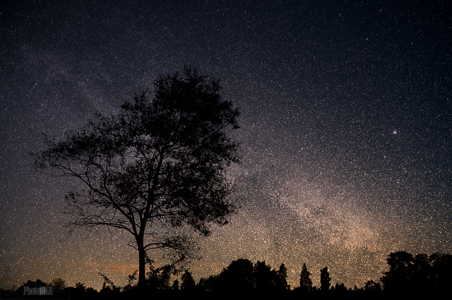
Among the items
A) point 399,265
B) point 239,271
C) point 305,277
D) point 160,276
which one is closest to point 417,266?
point 399,265

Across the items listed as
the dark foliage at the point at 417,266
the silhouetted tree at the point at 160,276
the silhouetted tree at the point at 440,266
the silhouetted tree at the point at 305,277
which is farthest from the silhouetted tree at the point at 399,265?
the silhouetted tree at the point at 160,276

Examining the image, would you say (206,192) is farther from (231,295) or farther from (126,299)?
(126,299)

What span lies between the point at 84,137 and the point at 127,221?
5699 millimetres

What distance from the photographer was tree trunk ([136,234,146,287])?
14002 millimetres

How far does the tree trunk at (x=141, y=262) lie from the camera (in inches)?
551

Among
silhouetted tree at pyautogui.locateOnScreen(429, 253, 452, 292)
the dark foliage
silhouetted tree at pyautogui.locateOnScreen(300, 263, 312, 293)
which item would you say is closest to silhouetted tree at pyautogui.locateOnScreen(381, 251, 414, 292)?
the dark foliage

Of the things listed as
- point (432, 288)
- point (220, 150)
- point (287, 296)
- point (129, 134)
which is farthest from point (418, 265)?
point (129, 134)

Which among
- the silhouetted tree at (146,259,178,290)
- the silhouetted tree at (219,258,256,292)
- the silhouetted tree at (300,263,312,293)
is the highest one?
the silhouetted tree at (146,259,178,290)

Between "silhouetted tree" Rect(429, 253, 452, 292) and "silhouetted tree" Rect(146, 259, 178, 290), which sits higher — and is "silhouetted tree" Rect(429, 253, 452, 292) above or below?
below

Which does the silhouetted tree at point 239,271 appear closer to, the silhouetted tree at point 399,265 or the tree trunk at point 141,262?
the silhouetted tree at point 399,265

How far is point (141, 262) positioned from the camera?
14.5 m

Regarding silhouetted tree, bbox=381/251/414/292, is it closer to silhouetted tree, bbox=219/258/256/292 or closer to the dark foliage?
the dark foliage

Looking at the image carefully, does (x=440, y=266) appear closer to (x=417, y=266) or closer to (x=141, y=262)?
(x=417, y=266)

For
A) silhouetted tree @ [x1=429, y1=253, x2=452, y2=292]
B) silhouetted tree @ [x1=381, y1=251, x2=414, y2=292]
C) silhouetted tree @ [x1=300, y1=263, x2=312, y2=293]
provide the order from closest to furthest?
1. silhouetted tree @ [x1=429, y1=253, x2=452, y2=292]
2. silhouetted tree @ [x1=381, y1=251, x2=414, y2=292]
3. silhouetted tree @ [x1=300, y1=263, x2=312, y2=293]
